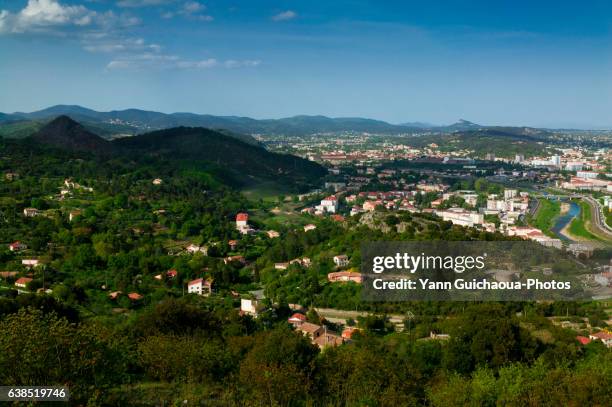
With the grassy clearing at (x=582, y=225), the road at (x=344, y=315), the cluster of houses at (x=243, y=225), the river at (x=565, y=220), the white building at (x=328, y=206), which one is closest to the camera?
the road at (x=344, y=315)

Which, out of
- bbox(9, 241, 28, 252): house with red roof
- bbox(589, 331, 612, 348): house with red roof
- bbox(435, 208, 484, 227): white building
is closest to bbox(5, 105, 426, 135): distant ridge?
bbox(435, 208, 484, 227): white building

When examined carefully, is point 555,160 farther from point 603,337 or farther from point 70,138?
point 603,337

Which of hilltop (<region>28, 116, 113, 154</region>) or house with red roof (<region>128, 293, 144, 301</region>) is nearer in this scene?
house with red roof (<region>128, 293, 144, 301</region>)

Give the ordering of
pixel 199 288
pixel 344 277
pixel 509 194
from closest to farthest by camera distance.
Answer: pixel 199 288 < pixel 344 277 < pixel 509 194

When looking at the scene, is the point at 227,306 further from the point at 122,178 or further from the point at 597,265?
the point at 122,178

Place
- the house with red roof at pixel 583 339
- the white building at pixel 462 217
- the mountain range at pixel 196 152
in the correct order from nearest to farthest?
the house with red roof at pixel 583 339 → the white building at pixel 462 217 → the mountain range at pixel 196 152

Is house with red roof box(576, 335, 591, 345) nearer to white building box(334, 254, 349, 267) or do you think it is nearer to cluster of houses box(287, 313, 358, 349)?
cluster of houses box(287, 313, 358, 349)

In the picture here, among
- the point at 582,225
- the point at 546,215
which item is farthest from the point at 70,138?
the point at 582,225

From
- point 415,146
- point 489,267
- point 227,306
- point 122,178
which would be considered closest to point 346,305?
point 227,306

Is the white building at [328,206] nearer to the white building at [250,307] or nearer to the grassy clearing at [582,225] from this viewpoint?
the grassy clearing at [582,225]

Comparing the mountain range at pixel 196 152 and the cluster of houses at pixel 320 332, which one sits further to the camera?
the mountain range at pixel 196 152

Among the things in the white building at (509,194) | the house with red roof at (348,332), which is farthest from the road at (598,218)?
the house with red roof at (348,332)
